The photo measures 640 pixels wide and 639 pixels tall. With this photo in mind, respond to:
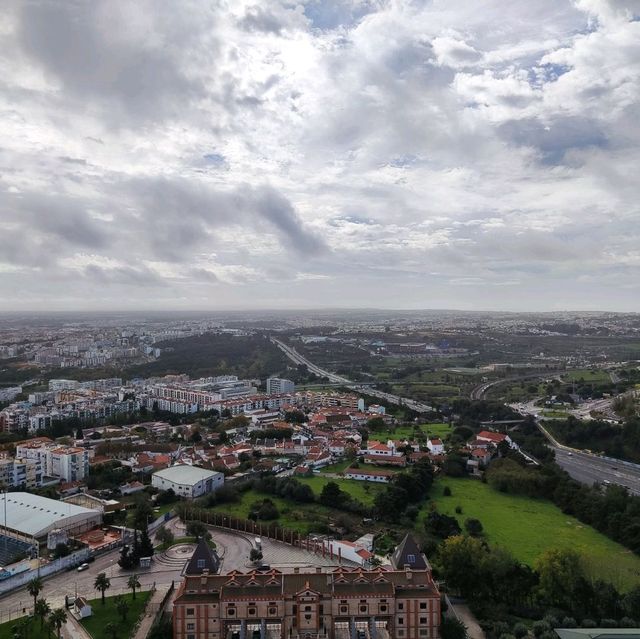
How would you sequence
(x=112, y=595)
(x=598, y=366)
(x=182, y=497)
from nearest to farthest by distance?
(x=112, y=595) → (x=182, y=497) → (x=598, y=366)

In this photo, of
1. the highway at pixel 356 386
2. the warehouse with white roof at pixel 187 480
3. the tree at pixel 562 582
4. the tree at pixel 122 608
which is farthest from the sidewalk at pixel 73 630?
the highway at pixel 356 386

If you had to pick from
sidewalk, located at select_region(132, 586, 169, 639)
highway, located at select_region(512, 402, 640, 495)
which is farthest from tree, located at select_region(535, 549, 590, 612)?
highway, located at select_region(512, 402, 640, 495)

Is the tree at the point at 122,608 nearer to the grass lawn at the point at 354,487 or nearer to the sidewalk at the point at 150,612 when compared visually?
the sidewalk at the point at 150,612

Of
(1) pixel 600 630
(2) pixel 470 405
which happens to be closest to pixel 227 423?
(2) pixel 470 405

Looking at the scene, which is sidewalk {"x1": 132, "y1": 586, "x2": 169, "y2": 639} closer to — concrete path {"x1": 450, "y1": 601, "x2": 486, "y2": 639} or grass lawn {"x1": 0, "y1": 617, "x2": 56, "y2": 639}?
grass lawn {"x1": 0, "y1": 617, "x2": 56, "y2": 639}

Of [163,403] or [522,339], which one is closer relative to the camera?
[163,403]

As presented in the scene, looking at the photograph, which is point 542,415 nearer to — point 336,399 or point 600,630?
point 336,399

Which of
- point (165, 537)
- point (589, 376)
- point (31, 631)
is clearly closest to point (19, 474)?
point (165, 537)
